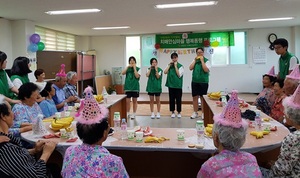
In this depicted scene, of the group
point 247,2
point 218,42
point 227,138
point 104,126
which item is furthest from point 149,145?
point 218,42

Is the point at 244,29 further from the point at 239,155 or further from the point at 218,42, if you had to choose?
the point at 239,155

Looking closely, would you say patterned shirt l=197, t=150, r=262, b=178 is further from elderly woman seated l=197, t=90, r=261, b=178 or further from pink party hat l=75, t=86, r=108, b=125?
pink party hat l=75, t=86, r=108, b=125

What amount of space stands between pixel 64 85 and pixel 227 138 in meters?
3.22

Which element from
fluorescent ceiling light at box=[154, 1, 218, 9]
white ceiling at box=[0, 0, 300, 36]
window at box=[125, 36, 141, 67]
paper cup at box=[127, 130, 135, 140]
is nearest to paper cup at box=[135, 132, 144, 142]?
paper cup at box=[127, 130, 135, 140]

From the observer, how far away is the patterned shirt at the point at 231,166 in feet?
4.21

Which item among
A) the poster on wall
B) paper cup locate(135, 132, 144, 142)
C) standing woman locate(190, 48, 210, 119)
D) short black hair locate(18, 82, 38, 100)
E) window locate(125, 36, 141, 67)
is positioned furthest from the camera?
the poster on wall

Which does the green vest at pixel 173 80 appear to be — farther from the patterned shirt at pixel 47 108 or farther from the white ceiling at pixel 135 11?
the patterned shirt at pixel 47 108

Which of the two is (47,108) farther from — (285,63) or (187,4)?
(285,63)

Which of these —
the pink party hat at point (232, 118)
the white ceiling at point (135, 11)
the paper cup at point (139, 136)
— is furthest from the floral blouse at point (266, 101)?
the pink party hat at point (232, 118)

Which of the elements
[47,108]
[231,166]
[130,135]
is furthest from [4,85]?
[231,166]

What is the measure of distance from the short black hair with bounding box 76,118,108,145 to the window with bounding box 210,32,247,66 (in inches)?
312

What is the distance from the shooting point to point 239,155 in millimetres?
1342

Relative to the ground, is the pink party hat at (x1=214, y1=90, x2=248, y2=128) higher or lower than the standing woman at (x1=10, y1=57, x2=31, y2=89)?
lower

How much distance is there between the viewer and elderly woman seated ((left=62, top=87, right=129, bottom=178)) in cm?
131
